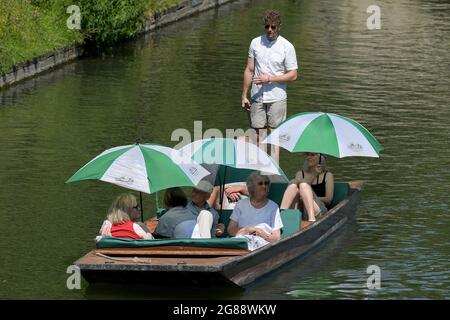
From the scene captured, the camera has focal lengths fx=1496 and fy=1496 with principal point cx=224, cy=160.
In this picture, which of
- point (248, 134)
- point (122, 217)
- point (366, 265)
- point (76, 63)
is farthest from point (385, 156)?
point (76, 63)

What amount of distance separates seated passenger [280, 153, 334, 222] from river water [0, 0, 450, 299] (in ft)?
1.66

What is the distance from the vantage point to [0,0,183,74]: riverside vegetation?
29.8 m

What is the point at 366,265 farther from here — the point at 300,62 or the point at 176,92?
the point at 300,62

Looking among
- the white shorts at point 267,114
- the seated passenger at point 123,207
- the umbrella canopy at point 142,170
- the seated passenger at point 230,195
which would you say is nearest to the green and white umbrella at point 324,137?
the seated passenger at point 230,195

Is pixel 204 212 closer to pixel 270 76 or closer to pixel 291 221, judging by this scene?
pixel 291 221

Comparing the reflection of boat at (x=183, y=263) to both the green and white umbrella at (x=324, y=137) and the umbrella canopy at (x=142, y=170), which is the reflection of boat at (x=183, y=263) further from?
the green and white umbrella at (x=324, y=137)

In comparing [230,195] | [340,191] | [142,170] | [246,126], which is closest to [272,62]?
[340,191]

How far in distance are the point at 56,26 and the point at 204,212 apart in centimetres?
1697

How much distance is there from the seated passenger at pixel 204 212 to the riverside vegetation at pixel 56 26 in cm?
1266

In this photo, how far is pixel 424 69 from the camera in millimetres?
32312

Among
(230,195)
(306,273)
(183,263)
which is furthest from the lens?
(230,195)

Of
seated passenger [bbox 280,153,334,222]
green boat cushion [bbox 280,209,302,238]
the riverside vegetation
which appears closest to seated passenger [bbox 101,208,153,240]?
green boat cushion [bbox 280,209,302,238]

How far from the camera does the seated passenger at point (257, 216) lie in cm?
1667

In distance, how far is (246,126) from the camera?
2548cm
